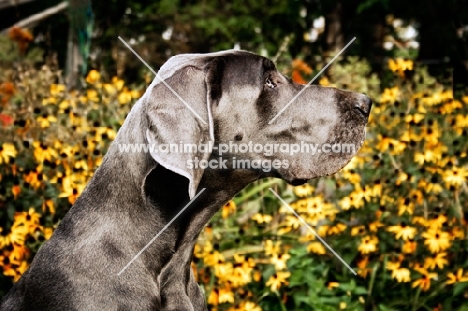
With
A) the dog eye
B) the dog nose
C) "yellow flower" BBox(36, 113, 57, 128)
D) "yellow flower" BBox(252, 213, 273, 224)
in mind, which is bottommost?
"yellow flower" BBox(252, 213, 273, 224)

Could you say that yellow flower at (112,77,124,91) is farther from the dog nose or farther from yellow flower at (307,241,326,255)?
the dog nose

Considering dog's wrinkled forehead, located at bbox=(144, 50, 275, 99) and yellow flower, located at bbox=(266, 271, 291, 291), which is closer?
dog's wrinkled forehead, located at bbox=(144, 50, 275, 99)

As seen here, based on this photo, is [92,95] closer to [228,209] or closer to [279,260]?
[228,209]

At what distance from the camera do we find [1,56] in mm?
5000

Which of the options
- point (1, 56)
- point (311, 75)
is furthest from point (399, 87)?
point (1, 56)

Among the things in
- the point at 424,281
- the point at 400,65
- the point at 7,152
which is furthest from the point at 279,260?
the point at 7,152

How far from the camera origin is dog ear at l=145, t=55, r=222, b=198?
2559 mm

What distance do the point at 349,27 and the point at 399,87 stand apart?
0.86 meters

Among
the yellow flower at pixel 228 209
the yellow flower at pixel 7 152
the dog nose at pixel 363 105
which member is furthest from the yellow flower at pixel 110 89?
the dog nose at pixel 363 105

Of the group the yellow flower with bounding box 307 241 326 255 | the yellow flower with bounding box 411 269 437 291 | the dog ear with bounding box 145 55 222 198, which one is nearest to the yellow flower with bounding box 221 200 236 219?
the yellow flower with bounding box 307 241 326 255

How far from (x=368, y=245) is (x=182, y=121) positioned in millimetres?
2200

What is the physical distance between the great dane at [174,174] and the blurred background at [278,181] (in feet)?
4.18

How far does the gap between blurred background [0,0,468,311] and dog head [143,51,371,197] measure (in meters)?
1.29

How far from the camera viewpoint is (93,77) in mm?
4672
